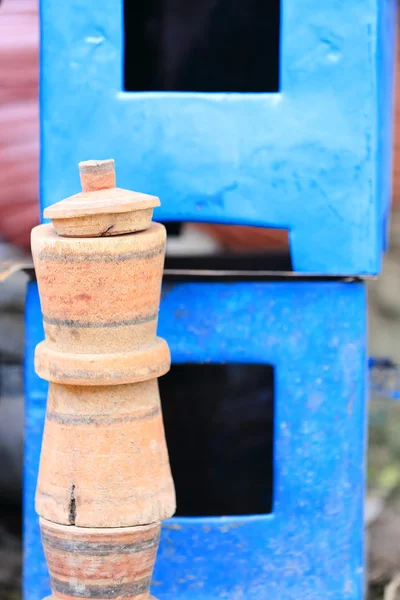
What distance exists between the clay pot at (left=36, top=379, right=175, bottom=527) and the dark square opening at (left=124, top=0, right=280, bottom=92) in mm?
1155

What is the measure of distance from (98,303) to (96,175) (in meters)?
0.22

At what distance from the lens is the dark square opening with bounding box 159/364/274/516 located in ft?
7.89

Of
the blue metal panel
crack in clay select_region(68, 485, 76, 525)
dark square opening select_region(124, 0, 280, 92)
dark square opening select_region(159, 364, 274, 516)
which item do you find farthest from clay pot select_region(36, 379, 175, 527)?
dark square opening select_region(124, 0, 280, 92)

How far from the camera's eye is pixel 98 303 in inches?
65.7

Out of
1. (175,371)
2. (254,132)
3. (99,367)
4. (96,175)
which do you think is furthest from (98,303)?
(175,371)

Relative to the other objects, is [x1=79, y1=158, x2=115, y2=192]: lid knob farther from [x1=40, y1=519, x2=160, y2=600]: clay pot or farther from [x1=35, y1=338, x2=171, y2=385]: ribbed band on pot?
[x1=40, y1=519, x2=160, y2=600]: clay pot

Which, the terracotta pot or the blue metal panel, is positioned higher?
the blue metal panel

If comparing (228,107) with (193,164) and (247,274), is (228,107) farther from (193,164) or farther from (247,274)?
(247,274)

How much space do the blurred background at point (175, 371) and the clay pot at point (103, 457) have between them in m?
0.66

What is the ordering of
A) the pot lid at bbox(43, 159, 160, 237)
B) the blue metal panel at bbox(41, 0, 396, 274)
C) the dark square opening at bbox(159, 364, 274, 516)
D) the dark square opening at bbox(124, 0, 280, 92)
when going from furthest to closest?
the dark square opening at bbox(124, 0, 280, 92) → the dark square opening at bbox(159, 364, 274, 516) → the blue metal panel at bbox(41, 0, 396, 274) → the pot lid at bbox(43, 159, 160, 237)

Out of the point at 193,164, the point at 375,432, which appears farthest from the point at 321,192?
the point at 375,432

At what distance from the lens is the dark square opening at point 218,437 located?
7.89 feet

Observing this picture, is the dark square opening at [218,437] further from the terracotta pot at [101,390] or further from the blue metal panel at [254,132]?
the terracotta pot at [101,390]

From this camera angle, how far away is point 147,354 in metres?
1.71
